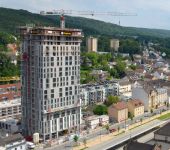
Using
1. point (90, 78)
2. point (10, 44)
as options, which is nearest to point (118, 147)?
point (90, 78)

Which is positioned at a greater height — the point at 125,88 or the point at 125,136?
the point at 125,88

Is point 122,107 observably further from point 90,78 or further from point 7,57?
point 7,57

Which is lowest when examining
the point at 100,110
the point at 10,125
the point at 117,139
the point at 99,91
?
the point at 117,139

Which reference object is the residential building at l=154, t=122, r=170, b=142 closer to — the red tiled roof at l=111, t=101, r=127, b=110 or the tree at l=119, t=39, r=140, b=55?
the red tiled roof at l=111, t=101, r=127, b=110

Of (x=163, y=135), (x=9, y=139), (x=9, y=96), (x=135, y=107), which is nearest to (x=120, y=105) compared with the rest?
(x=135, y=107)

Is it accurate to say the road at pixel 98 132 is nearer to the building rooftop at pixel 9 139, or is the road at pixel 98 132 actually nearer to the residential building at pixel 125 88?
the building rooftop at pixel 9 139

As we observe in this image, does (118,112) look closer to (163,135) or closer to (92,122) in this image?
(92,122)

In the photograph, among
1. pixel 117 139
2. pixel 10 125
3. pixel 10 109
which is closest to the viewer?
pixel 117 139

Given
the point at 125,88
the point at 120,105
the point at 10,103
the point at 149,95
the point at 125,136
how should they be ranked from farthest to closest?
1. the point at 125,88
2. the point at 149,95
3. the point at 120,105
4. the point at 10,103
5. the point at 125,136
